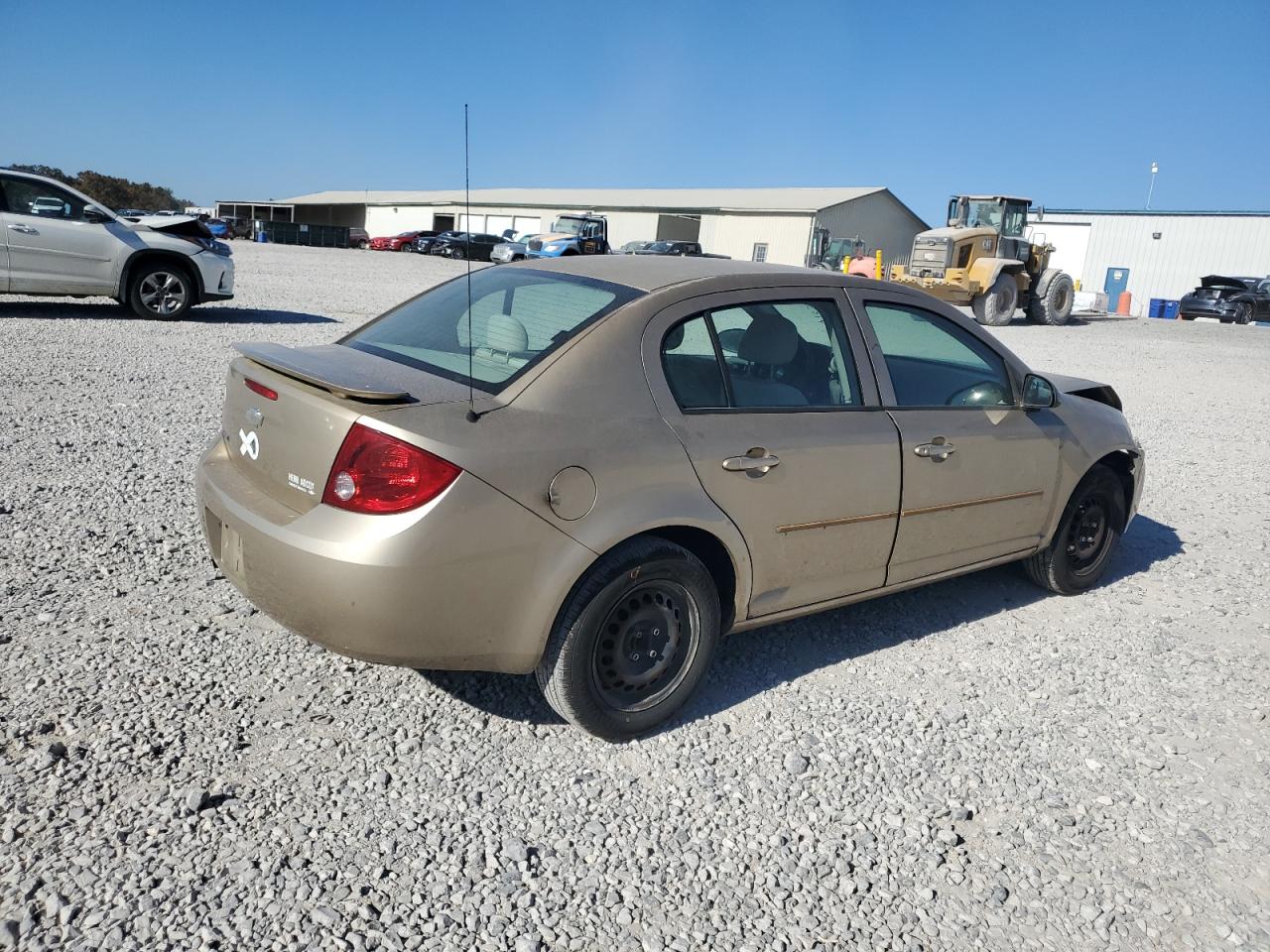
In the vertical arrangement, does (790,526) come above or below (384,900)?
above

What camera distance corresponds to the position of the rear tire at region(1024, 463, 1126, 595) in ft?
15.6

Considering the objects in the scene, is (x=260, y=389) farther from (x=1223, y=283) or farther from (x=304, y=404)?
(x=1223, y=283)

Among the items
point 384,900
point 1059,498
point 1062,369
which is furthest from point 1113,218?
point 384,900

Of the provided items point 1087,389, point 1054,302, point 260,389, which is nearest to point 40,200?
point 260,389

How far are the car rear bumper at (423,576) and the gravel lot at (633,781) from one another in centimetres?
45

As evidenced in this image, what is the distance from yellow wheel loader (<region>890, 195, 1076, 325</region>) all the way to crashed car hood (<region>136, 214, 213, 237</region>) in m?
14.7

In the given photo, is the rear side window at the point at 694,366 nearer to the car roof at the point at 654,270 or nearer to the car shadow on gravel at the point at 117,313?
the car roof at the point at 654,270

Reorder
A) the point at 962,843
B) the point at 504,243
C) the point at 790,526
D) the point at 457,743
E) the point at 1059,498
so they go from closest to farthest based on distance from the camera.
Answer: the point at 962,843
the point at 457,743
the point at 790,526
the point at 1059,498
the point at 504,243

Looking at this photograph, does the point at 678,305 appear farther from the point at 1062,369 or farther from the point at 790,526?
the point at 1062,369

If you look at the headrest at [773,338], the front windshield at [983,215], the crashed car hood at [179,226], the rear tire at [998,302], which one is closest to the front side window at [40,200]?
the crashed car hood at [179,226]

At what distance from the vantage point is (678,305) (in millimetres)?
3330

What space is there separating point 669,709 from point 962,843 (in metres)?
1.02

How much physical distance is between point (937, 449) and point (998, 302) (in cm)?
2098

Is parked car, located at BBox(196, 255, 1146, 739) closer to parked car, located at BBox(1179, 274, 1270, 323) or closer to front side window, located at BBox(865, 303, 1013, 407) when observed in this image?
front side window, located at BBox(865, 303, 1013, 407)
